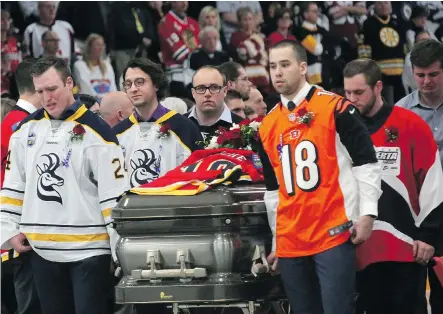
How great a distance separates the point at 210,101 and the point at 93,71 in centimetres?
562

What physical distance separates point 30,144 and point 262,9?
9.51m

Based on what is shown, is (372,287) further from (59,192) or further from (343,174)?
(59,192)

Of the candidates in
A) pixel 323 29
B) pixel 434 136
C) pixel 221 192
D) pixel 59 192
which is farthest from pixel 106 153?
pixel 323 29

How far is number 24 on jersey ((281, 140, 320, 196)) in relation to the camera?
629 centimetres

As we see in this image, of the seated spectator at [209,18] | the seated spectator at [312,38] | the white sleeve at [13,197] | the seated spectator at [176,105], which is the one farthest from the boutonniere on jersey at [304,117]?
the seated spectator at [312,38]

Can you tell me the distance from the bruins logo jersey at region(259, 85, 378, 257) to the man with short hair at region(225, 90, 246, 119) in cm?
294

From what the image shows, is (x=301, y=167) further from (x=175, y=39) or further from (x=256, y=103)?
(x=175, y=39)

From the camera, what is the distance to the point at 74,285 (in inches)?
283

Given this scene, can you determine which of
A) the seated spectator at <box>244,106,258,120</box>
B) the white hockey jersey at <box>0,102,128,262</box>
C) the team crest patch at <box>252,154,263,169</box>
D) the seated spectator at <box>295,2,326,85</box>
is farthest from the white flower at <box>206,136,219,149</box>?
the seated spectator at <box>295,2,326,85</box>

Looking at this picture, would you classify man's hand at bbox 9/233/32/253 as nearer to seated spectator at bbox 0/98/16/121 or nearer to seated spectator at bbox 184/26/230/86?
seated spectator at bbox 0/98/16/121

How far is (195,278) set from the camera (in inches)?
261

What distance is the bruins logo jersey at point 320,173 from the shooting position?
625 centimetres

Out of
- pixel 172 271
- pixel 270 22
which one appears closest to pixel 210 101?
pixel 172 271

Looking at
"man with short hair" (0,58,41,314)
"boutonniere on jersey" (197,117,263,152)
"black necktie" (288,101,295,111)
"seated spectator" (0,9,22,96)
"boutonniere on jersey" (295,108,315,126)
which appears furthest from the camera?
"seated spectator" (0,9,22,96)
